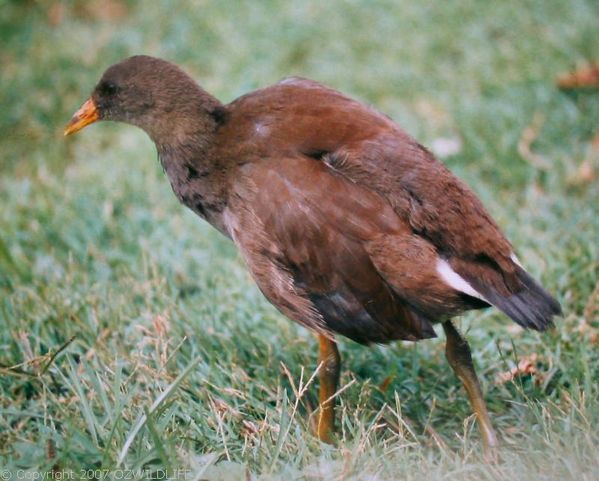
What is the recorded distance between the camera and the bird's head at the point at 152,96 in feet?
12.0

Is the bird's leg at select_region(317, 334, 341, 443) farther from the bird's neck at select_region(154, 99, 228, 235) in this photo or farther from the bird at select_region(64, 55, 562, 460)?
the bird's neck at select_region(154, 99, 228, 235)

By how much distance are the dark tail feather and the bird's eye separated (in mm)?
1647

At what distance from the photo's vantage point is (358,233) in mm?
3180

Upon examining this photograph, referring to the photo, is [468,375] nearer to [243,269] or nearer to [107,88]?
[243,269]

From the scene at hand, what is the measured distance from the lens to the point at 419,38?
21.0 ft

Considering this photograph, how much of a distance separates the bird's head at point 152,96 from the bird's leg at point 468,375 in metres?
1.21

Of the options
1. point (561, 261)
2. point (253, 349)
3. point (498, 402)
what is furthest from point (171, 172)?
point (561, 261)

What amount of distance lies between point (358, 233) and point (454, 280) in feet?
1.11

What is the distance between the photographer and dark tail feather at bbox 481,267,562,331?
3.12 meters

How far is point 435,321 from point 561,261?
4.26ft

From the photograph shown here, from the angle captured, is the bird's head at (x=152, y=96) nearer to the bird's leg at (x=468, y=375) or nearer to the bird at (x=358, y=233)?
the bird at (x=358, y=233)

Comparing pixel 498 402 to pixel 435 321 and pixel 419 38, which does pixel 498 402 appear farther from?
pixel 419 38

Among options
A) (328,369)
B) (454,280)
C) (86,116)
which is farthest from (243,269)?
(454,280)

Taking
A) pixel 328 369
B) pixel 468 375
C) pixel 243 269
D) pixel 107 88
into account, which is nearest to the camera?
pixel 468 375
